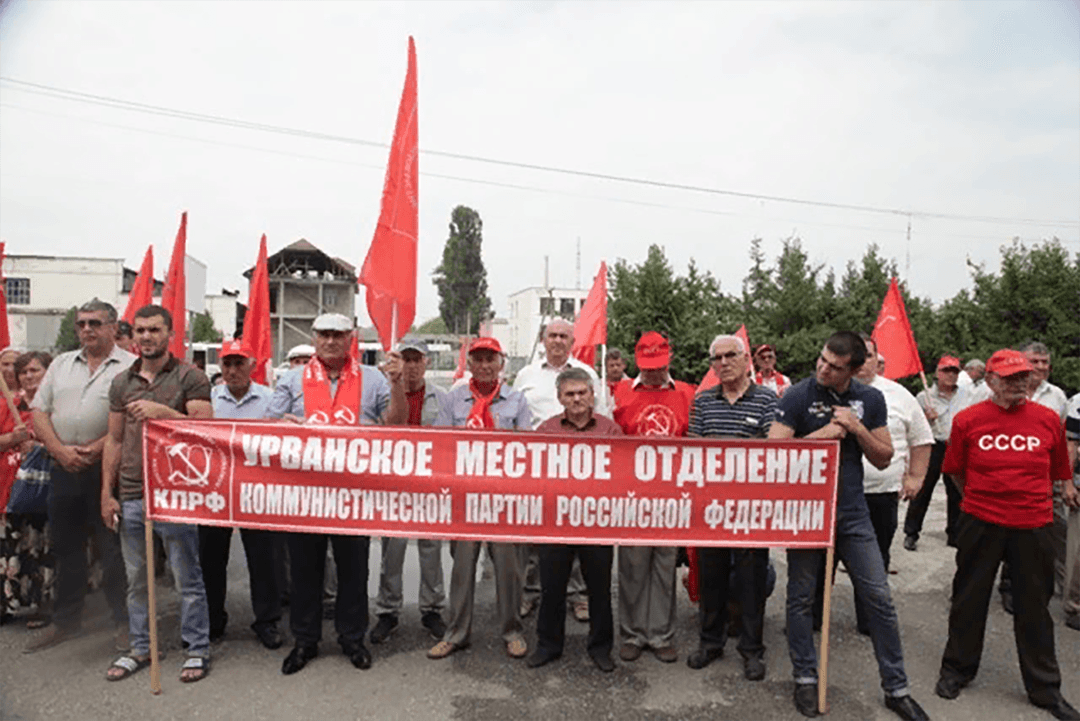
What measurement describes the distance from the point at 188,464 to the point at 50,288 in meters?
65.5

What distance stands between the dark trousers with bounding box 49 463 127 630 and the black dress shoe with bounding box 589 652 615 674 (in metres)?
3.16

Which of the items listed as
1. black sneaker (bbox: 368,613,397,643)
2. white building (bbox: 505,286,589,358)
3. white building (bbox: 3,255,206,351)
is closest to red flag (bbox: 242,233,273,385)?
black sneaker (bbox: 368,613,397,643)

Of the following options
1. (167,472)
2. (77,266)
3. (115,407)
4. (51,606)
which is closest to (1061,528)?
(167,472)

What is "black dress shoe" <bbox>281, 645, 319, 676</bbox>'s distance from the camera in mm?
4685

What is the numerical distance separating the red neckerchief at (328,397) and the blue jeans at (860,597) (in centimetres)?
282

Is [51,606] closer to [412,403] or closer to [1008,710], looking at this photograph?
[412,403]

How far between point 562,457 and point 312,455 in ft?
4.85

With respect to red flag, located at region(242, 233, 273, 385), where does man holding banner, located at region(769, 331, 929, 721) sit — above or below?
below

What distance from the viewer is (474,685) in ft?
15.0

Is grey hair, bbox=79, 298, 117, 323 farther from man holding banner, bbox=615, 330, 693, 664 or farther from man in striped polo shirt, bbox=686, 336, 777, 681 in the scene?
man in striped polo shirt, bbox=686, 336, 777, 681

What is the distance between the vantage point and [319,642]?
5113 millimetres

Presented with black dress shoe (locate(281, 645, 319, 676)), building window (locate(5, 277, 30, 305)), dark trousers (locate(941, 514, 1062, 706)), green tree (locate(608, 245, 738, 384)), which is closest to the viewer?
dark trousers (locate(941, 514, 1062, 706))

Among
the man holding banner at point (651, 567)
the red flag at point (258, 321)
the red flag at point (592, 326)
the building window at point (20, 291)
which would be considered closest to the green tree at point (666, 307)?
the red flag at point (592, 326)

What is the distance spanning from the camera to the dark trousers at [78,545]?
17.1 feet
